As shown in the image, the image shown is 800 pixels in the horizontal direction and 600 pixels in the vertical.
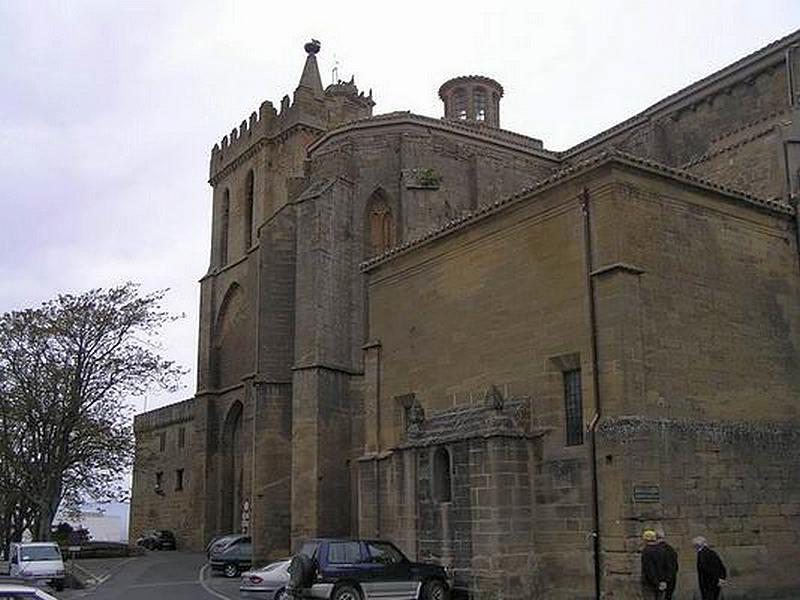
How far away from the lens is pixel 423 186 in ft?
106

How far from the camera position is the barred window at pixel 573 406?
59.7 feet

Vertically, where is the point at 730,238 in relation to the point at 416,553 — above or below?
above

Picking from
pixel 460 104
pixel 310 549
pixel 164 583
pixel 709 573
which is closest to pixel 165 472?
pixel 164 583

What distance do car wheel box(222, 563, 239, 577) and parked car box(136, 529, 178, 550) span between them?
16.3 metres

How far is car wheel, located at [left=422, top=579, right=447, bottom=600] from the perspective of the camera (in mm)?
18406

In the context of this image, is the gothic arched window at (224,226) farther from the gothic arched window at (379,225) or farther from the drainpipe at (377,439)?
the drainpipe at (377,439)

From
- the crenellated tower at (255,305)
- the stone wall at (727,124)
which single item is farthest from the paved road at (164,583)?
the stone wall at (727,124)

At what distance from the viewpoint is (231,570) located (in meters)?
30.1

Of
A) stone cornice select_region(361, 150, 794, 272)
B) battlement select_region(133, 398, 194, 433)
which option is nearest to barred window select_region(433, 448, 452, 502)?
stone cornice select_region(361, 150, 794, 272)

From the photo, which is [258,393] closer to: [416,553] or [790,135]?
[416,553]

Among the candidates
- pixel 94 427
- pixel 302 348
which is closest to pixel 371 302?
pixel 302 348

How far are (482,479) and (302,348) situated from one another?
13428mm

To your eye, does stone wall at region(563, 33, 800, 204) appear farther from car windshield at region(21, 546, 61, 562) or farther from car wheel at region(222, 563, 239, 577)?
car windshield at region(21, 546, 61, 562)

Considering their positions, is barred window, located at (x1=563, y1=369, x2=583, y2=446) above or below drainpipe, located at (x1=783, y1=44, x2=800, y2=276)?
below
